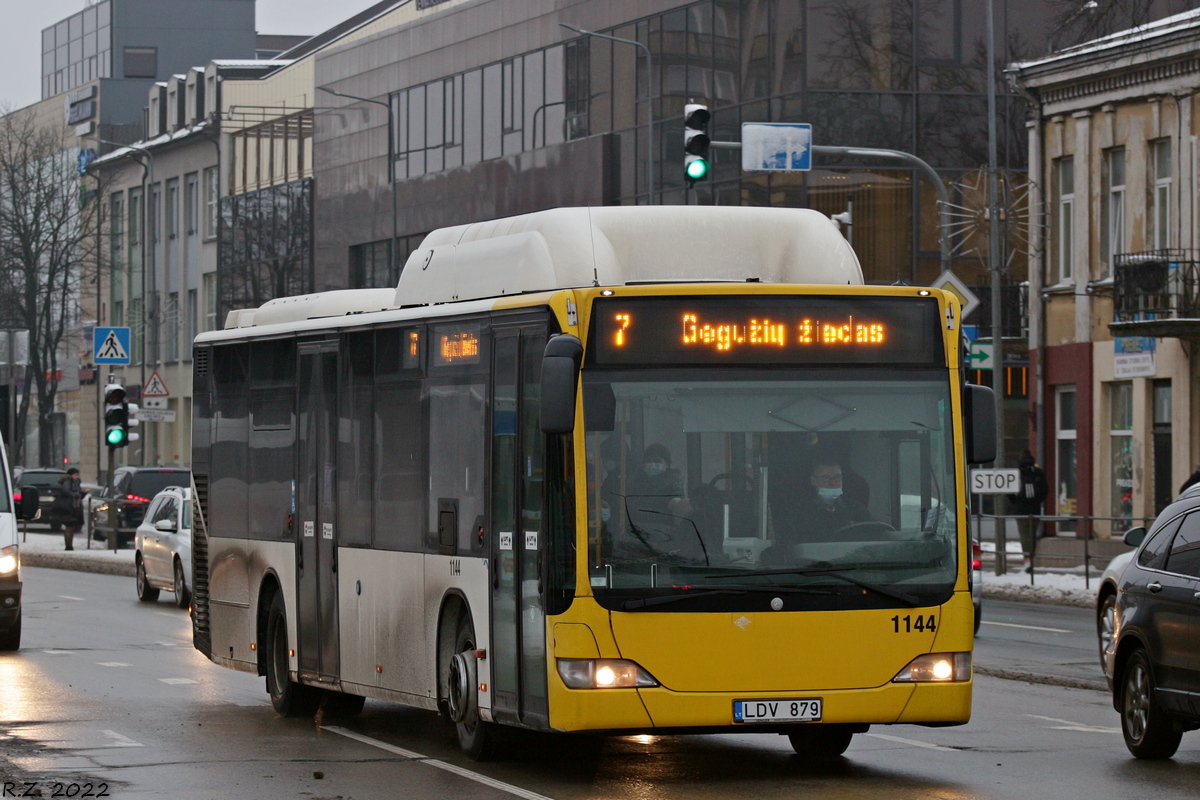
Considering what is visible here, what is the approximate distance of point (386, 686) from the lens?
13352mm

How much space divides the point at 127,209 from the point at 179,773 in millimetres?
81642

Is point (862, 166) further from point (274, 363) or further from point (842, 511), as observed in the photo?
point (842, 511)

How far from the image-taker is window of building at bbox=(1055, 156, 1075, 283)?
4222 centimetres

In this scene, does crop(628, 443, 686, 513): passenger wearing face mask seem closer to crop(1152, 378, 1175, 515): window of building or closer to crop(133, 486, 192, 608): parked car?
crop(133, 486, 192, 608): parked car

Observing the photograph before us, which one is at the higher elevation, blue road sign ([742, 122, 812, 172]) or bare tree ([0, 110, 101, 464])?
bare tree ([0, 110, 101, 464])

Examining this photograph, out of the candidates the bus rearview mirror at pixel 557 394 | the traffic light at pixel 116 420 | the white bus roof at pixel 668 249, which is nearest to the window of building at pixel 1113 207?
the traffic light at pixel 116 420

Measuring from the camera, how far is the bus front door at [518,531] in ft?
36.9

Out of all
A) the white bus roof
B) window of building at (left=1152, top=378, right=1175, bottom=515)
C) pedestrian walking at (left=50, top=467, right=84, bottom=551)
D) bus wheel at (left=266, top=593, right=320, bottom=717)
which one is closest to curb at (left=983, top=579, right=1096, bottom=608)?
window of building at (left=1152, top=378, right=1175, bottom=515)

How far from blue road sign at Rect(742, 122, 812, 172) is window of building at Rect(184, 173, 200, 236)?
5837cm

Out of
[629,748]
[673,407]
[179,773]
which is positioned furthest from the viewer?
[629,748]

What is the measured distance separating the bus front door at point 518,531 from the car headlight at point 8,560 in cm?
994

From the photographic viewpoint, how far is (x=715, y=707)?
11.0 m

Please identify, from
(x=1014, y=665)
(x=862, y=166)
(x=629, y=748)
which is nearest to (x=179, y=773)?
(x=629, y=748)

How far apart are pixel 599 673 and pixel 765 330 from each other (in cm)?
199
